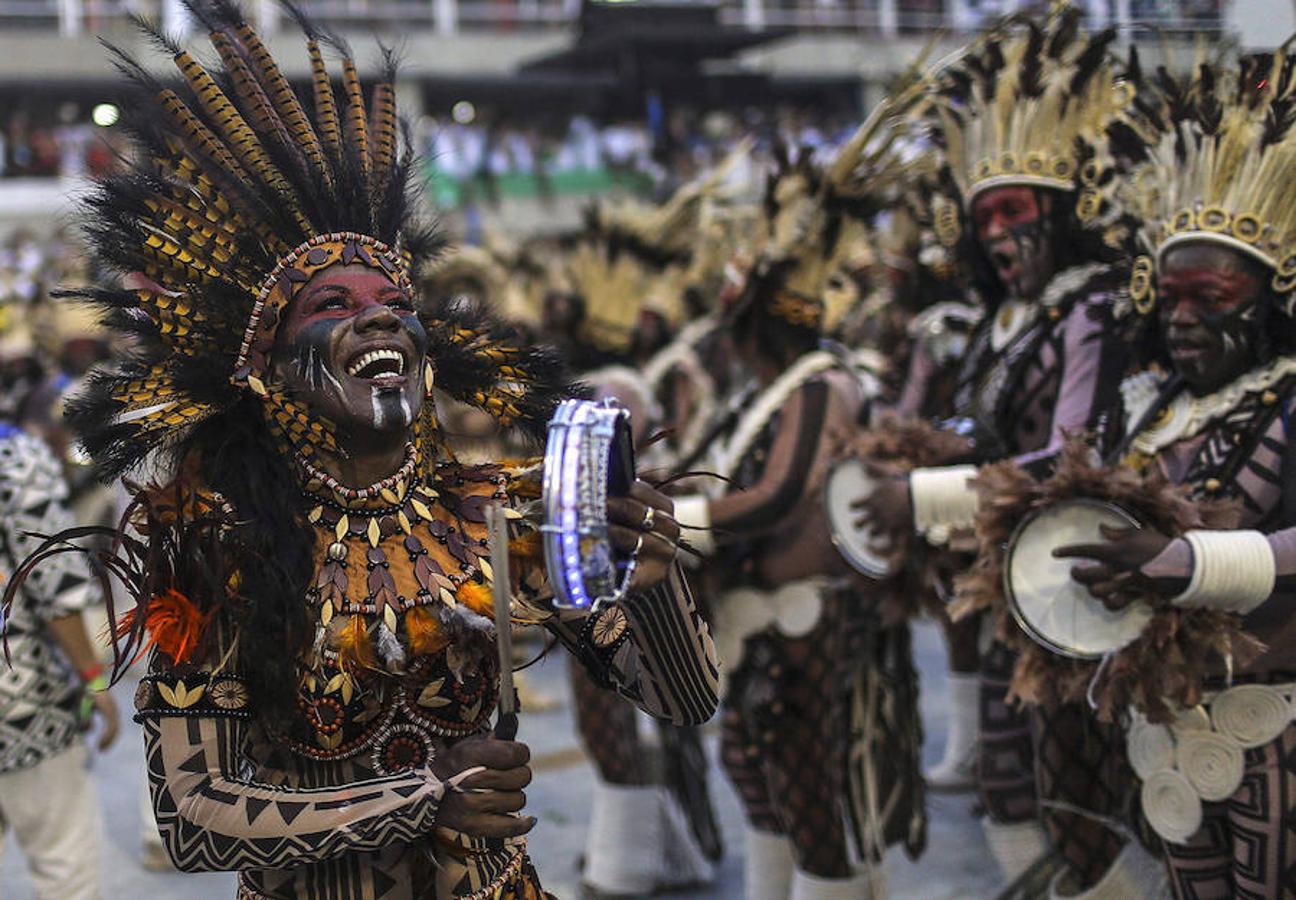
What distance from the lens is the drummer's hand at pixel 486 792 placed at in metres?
2.29

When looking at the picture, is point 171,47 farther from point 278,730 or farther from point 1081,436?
point 1081,436

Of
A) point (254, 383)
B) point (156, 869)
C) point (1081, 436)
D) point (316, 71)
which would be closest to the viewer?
point (254, 383)

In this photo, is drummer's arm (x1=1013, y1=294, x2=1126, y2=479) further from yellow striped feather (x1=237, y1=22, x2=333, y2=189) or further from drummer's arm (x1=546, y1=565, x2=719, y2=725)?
yellow striped feather (x1=237, y1=22, x2=333, y2=189)

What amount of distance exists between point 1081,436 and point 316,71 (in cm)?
204

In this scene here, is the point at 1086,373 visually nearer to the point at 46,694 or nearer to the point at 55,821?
the point at 46,694

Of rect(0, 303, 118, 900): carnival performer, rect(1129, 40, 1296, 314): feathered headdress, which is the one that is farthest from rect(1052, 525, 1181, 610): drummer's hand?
rect(0, 303, 118, 900): carnival performer

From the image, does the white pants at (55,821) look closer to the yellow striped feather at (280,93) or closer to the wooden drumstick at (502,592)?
the yellow striped feather at (280,93)

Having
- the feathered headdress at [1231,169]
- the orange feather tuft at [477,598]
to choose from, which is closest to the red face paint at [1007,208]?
the feathered headdress at [1231,169]

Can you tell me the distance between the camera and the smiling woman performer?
7.89 ft

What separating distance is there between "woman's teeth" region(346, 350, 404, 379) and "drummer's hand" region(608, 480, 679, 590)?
1.58 feet

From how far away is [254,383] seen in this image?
8.45ft

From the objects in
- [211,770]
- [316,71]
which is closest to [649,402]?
[316,71]

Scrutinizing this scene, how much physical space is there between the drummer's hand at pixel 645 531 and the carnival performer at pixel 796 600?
7.67ft

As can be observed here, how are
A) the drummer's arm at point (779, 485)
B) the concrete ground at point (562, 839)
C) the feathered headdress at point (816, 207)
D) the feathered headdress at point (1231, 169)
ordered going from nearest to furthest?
the feathered headdress at point (1231, 169)
the drummer's arm at point (779, 485)
the feathered headdress at point (816, 207)
the concrete ground at point (562, 839)
